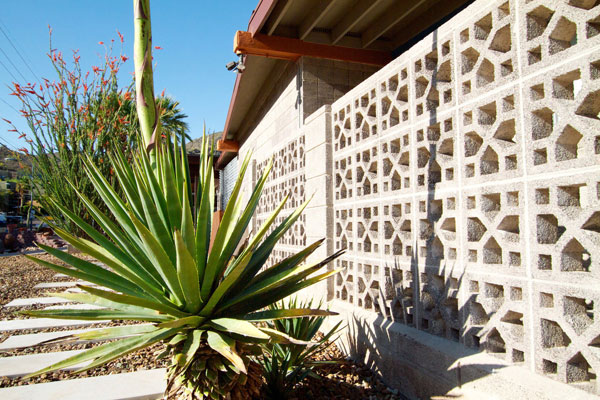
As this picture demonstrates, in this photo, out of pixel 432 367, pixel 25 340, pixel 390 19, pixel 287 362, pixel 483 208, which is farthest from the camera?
pixel 390 19

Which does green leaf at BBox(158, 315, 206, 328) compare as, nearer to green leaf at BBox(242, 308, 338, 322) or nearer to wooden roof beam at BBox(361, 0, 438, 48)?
green leaf at BBox(242, 308, 338, 322)

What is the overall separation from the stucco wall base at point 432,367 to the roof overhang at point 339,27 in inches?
142

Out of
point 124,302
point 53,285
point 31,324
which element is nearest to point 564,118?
point 124,302

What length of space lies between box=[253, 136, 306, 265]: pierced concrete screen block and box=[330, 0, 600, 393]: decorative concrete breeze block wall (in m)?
1.78

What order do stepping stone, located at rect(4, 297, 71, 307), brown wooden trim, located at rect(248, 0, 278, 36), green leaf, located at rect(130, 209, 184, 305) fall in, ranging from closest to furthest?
green leaf, located at rect(130, 209, 184, 305), brown wooden trim, located at rect(248, 0, 278, 36), stepping stone, located at rect(4, 297, 71, 307)

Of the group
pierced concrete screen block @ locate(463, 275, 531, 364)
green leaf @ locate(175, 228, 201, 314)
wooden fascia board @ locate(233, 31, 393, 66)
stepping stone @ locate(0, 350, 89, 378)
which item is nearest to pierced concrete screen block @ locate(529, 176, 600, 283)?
pierced concrete screen block @ locate(463, 275, 531, 364)

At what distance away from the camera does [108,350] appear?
197 centimetres

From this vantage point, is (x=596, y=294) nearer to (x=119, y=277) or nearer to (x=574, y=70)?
(x=574, y=70)

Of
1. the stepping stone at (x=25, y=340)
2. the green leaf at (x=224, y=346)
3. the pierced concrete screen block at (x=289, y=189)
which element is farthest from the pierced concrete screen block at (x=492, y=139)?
the stepping stone at (x=25, y=340)

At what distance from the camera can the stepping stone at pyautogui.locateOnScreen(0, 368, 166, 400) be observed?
10.1ft

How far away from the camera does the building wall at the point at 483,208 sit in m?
1.99

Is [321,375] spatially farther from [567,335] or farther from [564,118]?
[564,118]

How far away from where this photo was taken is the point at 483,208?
8.14 ft

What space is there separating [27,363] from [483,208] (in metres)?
3.88
